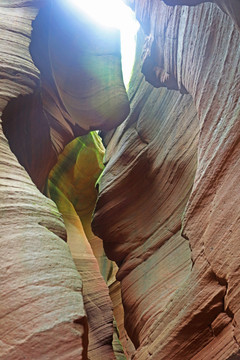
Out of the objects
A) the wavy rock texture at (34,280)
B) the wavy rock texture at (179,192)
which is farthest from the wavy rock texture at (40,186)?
the wavy rock texture at (179,192)

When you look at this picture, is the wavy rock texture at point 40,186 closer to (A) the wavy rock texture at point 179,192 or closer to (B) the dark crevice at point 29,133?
(B) the dark crevice at point 29,133

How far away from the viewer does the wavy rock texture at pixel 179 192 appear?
380 cm

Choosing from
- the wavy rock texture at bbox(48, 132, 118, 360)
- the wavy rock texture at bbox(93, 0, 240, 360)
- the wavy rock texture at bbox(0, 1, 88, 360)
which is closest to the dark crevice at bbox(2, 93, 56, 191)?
the wavy rock texture at bbox(0, 1, 88, 360)

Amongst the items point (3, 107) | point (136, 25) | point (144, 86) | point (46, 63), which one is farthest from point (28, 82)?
point (136, 25)

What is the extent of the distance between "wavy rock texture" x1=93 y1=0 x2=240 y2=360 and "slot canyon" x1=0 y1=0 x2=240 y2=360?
0.07 ft

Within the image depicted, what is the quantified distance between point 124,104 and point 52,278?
215 inches

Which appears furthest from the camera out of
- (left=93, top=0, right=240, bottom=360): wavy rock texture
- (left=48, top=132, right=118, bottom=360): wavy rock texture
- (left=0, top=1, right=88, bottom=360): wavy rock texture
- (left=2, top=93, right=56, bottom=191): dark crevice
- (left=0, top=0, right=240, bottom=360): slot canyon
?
(left=48, top=132, right=118, bottom=360): wavy rock texture

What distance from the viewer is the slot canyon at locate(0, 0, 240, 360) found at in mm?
3010

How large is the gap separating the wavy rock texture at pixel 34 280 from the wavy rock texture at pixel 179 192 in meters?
1.44

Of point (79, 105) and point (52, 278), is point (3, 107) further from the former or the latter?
point (79, 105)

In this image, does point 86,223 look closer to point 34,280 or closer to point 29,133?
point 29,133

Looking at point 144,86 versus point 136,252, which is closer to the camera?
point 136,252

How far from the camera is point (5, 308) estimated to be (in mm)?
2754

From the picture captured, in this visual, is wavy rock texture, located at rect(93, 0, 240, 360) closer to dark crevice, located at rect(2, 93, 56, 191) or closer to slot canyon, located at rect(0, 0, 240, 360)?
slot canyon, located at rect(0, 0, 240, 360)
